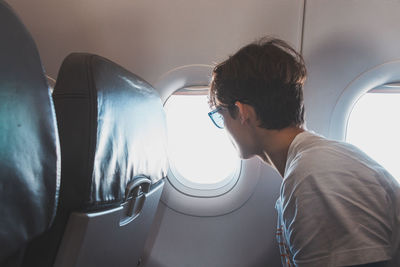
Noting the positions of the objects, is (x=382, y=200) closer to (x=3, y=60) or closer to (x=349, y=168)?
(x=349, y=168)

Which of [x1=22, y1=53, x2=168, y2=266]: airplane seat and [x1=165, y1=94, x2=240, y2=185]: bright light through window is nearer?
[x1=22, y1=53, x2=168, y2=266]: airplane seat

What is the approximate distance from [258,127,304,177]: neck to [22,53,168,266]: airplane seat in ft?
1.95

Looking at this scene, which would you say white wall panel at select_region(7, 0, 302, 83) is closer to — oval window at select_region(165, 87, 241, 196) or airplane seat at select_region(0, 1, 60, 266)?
oval window at select_region(165, 87, 241, 196)

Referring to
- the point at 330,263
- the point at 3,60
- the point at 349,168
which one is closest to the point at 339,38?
the point at 349,168

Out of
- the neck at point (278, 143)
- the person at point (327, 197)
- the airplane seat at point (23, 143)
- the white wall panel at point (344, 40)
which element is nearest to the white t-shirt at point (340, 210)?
the person at point (327, 197)

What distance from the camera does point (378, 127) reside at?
180 centimetres

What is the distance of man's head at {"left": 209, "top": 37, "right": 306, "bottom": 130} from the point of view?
1120 mm

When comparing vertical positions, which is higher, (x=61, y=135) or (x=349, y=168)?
(x=61, y=135)

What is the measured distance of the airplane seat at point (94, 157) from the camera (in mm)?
619

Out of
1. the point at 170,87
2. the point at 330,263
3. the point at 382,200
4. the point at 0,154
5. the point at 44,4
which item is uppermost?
the point at 44,4

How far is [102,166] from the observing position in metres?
0.65

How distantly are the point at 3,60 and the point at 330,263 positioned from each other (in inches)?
34.5

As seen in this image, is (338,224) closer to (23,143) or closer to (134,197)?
(134,197)

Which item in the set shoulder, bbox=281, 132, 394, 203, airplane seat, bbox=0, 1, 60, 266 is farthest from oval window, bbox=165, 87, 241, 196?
airplane seat, bbox=0, 1, 60, 266
